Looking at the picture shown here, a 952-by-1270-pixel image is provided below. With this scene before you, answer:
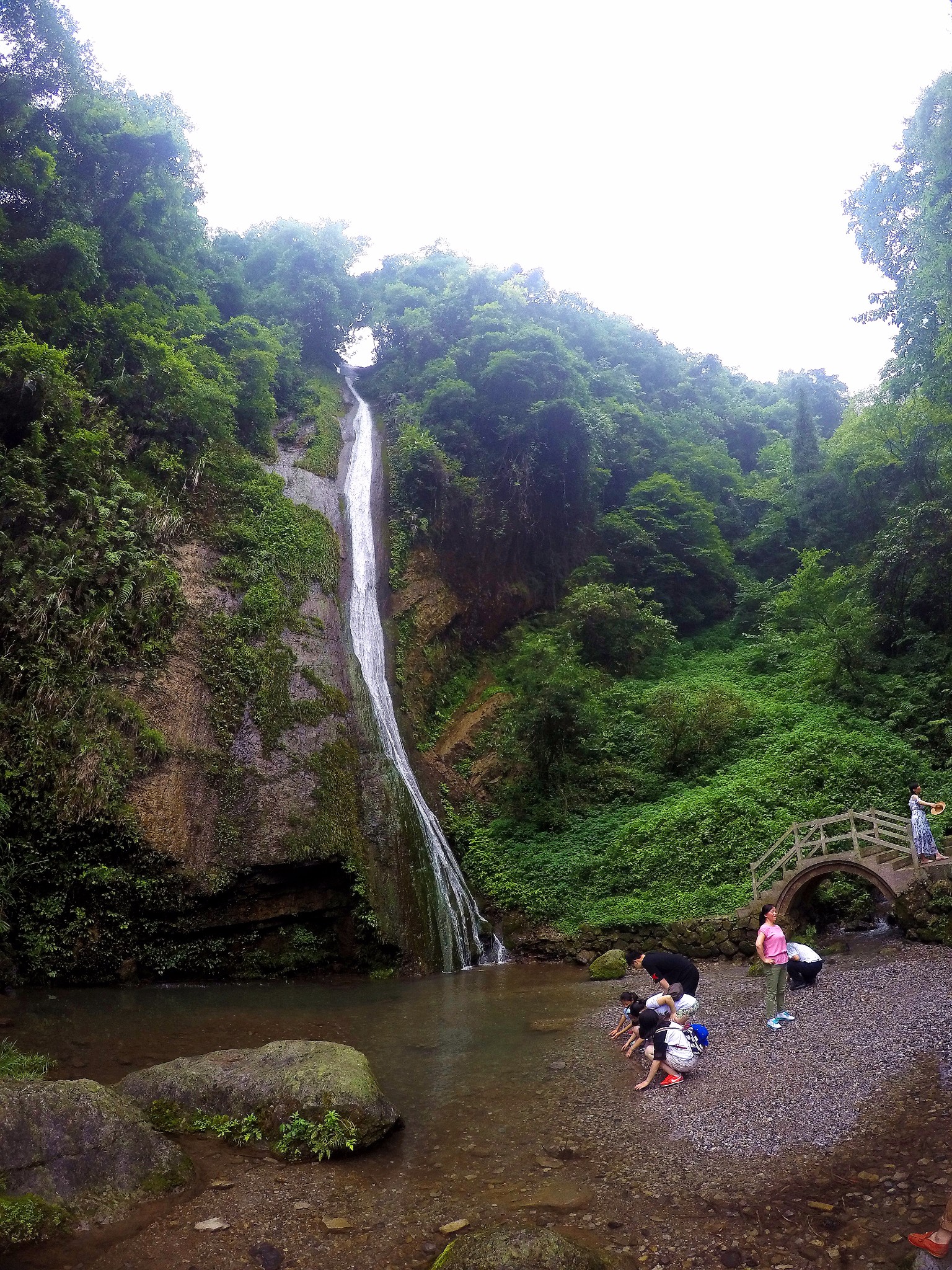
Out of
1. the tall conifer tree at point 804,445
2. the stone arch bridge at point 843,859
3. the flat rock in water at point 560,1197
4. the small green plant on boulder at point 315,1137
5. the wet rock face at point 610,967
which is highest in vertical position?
the tall conifer tree at point 804,445

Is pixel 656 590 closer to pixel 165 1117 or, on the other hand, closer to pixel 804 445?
pixel 804 445

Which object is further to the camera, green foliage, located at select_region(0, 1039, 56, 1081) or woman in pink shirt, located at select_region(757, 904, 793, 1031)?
woman in pink shirt, located at select_region(757, 904, 793, 1031)

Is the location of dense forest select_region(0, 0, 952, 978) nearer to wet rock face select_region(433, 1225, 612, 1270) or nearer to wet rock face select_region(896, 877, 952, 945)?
wet rock face select_region(896, 877, 952, 945)

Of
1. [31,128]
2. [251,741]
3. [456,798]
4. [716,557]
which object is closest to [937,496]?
[716,557]

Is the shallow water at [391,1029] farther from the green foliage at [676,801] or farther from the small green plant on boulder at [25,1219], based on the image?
the green foliage at [676,801]

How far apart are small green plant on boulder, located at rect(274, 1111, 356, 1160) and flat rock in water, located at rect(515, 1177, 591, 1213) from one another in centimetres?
158

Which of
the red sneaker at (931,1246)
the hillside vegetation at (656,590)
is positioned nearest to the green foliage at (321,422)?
the hillside vegetation at (656,590)

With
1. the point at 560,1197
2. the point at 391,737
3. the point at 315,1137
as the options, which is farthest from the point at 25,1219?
the point at 391,737

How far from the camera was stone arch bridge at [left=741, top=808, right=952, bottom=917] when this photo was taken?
1206cm

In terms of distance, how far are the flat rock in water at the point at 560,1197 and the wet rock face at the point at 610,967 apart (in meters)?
8.19

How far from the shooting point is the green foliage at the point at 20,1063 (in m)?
6.79

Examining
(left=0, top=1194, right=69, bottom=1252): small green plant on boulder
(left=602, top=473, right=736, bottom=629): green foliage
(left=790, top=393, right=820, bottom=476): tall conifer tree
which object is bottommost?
(left=0, top=1194, right=69, bottom=1252): small green plant on boulder

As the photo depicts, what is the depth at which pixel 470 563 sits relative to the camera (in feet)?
87.1

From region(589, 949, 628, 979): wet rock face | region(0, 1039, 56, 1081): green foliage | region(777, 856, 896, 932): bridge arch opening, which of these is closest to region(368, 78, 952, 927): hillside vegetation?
region(777, 856, 896, 932): bridge arch opening
